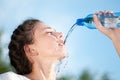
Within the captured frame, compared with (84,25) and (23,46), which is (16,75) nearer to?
(23,46)

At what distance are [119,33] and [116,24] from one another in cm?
43

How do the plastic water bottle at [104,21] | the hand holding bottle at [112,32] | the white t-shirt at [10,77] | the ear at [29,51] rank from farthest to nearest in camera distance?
the plastic water bottle at [104,21] < the ear at [29,51] < the hand holding bottle at [112,32] < the white t-shirt at [10,77]

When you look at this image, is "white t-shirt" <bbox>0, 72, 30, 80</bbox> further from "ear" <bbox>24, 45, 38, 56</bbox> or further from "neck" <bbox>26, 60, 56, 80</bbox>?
"ear" <bbox>24, 45, 38, 56</bbox>

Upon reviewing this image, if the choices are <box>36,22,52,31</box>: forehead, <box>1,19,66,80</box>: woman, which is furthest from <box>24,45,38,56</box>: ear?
<box>36,22,52,31</box>: forehead

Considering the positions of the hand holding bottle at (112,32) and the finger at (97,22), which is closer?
the hand holding bottle at (112,32)

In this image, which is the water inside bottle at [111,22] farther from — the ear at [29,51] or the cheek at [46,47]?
the ear at [29,51]

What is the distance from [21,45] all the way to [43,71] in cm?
28

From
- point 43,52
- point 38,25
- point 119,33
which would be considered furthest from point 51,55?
point 119,33

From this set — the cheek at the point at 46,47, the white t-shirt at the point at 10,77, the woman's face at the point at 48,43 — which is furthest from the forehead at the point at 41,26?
the white t-shirt at the point at 10,77

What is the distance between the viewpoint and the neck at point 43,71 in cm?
358

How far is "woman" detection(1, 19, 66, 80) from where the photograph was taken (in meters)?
3.63

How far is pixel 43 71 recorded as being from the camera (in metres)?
3.64

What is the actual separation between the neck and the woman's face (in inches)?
2.2

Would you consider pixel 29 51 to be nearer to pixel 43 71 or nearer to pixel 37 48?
pixel 37 48
